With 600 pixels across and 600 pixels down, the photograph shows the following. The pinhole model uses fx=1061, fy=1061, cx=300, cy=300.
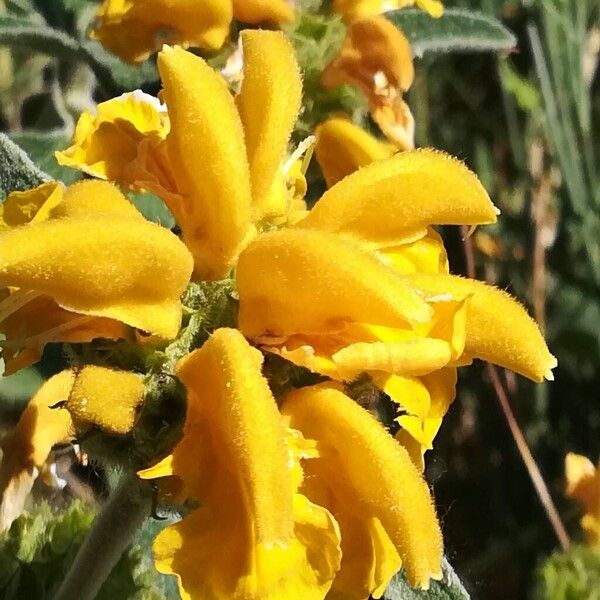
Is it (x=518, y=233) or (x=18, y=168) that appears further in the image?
(x=518, y=233)

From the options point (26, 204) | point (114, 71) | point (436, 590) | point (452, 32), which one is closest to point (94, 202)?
point (26, 204)

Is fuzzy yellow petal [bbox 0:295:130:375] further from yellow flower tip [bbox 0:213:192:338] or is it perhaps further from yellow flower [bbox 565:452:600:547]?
yellow flower [bbox 565:452:600:547]

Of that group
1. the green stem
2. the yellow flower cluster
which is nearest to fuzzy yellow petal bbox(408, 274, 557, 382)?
the yellow flower cluster

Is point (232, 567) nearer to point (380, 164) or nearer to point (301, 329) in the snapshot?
point (301, 329)

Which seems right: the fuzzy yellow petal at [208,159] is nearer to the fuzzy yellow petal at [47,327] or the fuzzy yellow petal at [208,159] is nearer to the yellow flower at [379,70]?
the fuzzy yellow petal at [47,327]

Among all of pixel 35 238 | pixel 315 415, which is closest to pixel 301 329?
pixel 315 415

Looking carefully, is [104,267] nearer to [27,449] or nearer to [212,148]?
[212,148]

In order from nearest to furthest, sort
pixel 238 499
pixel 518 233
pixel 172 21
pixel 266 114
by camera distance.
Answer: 1. pixel 238 499
2. pixel 266 114
3. pixel 172 21
4. pixel 518 233
